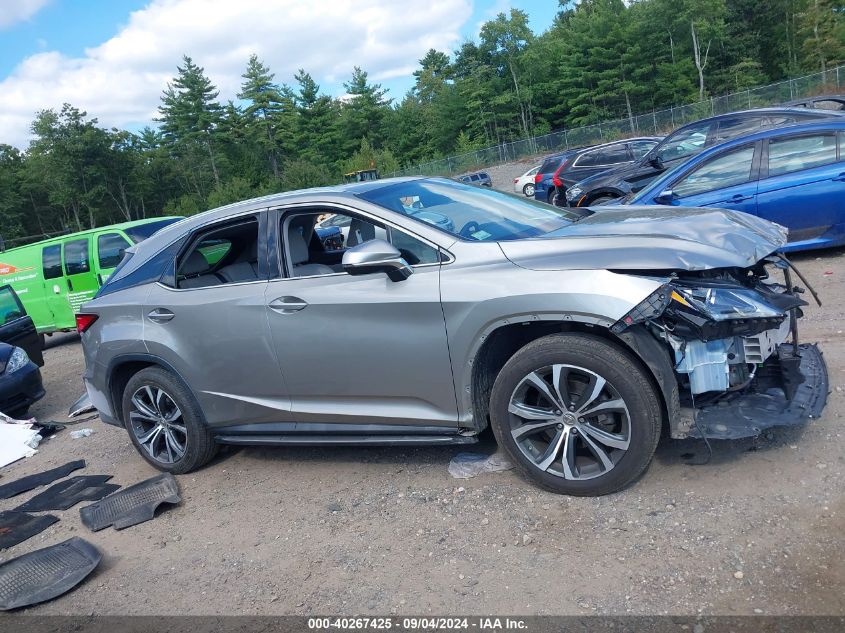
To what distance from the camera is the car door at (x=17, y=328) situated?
29.3 feet

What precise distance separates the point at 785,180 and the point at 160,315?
6490 mm

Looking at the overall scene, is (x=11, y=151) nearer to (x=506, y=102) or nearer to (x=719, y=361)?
(x=506, y=102)

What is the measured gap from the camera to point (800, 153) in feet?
25.0

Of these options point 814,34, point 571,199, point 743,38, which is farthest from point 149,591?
point 743,38

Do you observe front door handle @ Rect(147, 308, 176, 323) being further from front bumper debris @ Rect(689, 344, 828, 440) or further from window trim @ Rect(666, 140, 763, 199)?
window trim @ Rect(666, 140, 763, 199)

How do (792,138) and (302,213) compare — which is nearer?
(302,213)

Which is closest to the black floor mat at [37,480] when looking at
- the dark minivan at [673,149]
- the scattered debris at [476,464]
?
the scattered debris at [476,464]

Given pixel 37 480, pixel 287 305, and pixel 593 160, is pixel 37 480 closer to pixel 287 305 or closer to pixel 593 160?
pixel 287 305

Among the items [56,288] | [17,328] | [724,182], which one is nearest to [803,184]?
[724,182]

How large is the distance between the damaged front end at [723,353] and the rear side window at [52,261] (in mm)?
11995

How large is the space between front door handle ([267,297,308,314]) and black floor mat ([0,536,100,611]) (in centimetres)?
179

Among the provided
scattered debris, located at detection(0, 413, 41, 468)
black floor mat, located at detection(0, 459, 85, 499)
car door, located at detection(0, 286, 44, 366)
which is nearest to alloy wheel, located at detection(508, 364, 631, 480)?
black floor mat, located at detection(0, 459, 85, 499)

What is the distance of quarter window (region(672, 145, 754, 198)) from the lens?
7.88 m

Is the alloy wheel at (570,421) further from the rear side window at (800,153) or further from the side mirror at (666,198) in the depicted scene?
the rear side window at (800,153)
